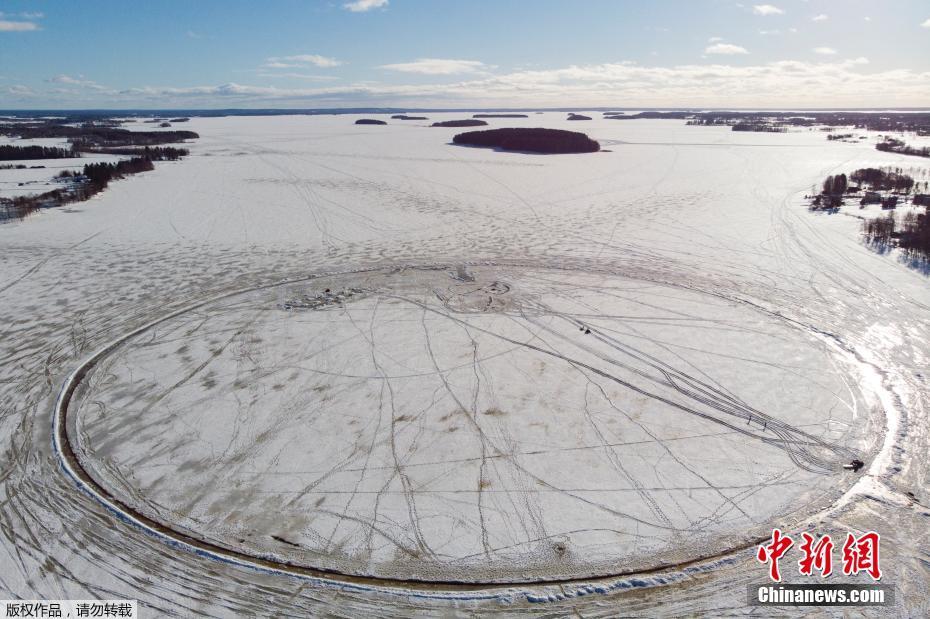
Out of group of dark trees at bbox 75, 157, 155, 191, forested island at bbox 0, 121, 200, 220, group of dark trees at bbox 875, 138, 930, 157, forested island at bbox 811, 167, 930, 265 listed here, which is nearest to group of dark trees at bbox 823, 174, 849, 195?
forested island at bbox 811, 167, 930, 265

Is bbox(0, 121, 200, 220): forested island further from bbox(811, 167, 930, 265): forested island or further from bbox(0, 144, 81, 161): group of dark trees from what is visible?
bbox(811, 167, 930, 265): forested island

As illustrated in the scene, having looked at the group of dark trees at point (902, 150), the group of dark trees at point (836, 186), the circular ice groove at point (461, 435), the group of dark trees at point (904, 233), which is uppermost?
the group of dark trees at point (902, 150)

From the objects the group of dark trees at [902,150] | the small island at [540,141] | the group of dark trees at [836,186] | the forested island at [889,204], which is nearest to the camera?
the forested island at [889,204]

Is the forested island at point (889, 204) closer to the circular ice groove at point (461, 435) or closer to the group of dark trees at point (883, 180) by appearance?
the group of dark trees at point (883, 180)

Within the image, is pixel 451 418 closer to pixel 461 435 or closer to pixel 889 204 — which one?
pixel 461 435

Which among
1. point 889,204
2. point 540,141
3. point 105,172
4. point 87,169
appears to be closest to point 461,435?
point 889,204

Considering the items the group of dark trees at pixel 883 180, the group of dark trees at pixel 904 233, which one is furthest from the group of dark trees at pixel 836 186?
the group of dark trees at pixel 904 233

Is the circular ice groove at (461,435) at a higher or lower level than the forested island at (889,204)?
lower

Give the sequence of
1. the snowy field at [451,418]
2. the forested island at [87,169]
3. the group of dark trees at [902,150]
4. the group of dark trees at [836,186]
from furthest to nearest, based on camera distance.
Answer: the group of dark trees at [902,150] < the group of dark trees at [836,186] < the forested island at [87,169] < the snowy field at [451,418]
